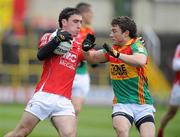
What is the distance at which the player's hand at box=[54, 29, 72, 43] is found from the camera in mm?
12031

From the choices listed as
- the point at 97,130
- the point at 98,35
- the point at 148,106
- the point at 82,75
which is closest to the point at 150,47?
the point at 98,35

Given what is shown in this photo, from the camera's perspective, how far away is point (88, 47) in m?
12.5

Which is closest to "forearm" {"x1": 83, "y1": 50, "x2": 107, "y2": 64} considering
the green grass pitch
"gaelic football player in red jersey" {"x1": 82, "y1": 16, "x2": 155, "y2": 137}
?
"gaelic football player in red jersey" {"x1": 82, "y1": 16, "x2": 155, "y2": 137}

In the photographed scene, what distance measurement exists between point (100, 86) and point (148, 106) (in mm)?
22880

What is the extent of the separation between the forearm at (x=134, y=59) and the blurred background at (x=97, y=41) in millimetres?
13249

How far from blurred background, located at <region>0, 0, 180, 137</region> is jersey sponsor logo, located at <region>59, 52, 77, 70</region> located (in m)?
13.2

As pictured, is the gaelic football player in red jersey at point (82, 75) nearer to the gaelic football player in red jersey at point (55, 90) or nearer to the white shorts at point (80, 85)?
the white shorts at point (80, 85)

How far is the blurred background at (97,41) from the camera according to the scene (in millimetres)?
34094

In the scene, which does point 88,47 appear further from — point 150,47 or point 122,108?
point 150,47

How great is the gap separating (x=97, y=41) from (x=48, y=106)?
2725cm

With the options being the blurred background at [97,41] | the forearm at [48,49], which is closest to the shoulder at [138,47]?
the forearm at [48,49]

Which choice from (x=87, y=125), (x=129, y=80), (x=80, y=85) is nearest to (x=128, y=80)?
(x=129, y=80)

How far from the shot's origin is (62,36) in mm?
12055

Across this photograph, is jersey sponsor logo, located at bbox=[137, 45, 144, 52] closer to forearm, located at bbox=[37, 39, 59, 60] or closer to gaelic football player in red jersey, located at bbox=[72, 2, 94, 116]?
forearm, located at bbox=[37, 39, 59, 60]
